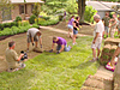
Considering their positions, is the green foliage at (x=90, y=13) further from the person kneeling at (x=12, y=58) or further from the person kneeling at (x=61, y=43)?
the person kneeling at (x=12, y=58)

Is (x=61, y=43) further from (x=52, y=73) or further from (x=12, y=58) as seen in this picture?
(x=12, y=58)

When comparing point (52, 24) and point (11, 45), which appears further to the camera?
point (52, 24)

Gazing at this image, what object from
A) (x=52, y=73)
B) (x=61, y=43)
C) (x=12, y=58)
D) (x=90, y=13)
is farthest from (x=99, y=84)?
(x=90, y=13)

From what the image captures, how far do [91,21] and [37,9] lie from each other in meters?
8.84

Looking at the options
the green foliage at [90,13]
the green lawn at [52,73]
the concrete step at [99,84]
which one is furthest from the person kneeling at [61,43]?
the green foliage at [90,13]

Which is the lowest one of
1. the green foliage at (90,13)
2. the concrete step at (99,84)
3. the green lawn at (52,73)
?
the green lawn at (52,73)

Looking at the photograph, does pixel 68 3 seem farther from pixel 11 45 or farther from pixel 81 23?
pixel 11 45

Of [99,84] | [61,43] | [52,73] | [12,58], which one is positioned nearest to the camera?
[99,84]

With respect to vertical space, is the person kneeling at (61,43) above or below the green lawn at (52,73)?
above

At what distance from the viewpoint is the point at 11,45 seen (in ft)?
16.5

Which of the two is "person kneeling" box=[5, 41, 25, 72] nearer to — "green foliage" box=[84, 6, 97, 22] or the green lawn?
the green lawn

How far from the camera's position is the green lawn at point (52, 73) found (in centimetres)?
476

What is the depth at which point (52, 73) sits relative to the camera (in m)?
5.61

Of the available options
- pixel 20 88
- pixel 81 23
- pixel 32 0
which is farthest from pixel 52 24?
pixel 20 88
